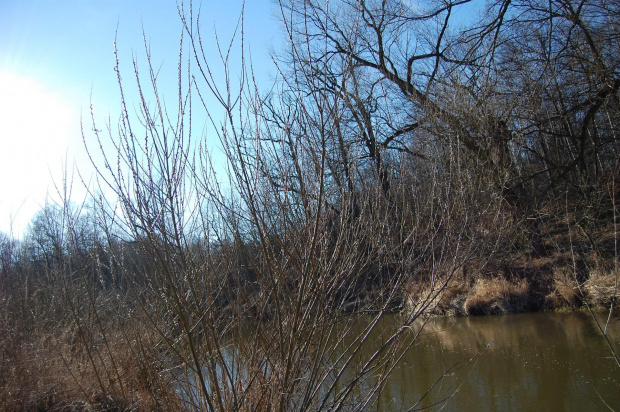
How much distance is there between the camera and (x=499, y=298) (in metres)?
12.0

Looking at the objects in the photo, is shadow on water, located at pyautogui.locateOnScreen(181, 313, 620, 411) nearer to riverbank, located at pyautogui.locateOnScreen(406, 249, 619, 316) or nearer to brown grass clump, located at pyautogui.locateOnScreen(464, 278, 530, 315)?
riverbank, located at pyautogui.locateOnScreen(406, 249, 619, 316)

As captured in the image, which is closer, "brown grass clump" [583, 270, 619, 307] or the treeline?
the treeline

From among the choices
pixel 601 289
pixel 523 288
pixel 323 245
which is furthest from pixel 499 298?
pixel 323 245

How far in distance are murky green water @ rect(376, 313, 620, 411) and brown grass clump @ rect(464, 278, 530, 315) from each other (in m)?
1.29

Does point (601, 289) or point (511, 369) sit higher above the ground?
point (601, 289)

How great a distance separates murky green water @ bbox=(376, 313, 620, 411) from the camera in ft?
18.5

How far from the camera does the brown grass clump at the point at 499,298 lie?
11.8 metres

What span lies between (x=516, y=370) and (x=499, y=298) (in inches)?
208

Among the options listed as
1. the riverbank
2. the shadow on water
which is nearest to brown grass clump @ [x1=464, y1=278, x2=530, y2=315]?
the riverbank

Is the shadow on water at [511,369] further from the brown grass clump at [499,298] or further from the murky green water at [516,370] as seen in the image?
the brown grass clump at [499,298]

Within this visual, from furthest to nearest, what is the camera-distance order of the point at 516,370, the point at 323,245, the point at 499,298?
the point at 499,298
the point at 516,370
the point at 323,245

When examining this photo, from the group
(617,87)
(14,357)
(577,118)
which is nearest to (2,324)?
(14,357)

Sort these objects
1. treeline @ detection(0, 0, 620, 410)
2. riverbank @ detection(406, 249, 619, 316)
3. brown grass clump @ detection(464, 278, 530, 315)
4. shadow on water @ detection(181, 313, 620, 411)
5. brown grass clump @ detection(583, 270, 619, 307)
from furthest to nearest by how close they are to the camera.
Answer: brown grass clump @ detection(464, 278, 530, 315) < riverbank @ detection(406, 249, 619, 316) < brown grass clump @ detection(583, 270, 619, 307) < shadow on water @ detection(181, 313, 620, 411) < treeline @ detection(0, 0, 620, 410)

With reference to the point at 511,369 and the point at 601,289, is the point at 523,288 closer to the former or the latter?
the point at 601,289
